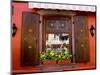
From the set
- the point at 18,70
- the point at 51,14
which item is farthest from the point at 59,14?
the point at 18,70

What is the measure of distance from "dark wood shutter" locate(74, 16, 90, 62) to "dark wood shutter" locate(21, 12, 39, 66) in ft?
2.06

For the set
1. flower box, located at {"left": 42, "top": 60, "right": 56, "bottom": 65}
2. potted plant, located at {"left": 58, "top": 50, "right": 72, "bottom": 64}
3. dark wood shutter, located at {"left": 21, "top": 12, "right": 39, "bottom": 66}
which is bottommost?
flower box, located at {"left": 42, "top": 60, "right": 56, "bottom": 65}

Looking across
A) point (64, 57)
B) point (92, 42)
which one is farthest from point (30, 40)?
point (92, 42)

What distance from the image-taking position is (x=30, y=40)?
2764 millimetres

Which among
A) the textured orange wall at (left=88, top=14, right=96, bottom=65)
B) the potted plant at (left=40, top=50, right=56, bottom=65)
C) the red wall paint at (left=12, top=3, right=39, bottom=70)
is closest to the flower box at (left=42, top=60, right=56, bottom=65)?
the potted plant at (left=40, top=50, right=56, bottom=65)

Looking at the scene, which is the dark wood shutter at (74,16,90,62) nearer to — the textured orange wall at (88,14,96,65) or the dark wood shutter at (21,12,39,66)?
the textured orange wall at (88,14,96,65)

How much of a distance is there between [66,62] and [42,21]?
722mm

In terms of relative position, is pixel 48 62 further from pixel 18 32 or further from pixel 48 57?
pixel 18 32

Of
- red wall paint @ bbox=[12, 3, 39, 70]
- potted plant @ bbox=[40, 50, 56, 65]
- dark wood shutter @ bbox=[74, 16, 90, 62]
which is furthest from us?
dark wood shutter @ bbox=[74, 16, 90, 62]

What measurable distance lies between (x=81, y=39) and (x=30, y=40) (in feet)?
2.65

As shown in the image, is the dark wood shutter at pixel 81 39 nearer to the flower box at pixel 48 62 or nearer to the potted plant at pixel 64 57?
the potted plant at pixel 64 57

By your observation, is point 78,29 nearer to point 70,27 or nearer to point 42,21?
point 70,27

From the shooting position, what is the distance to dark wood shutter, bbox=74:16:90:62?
2.95m

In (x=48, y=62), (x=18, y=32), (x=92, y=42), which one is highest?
(x=18, y=32)
